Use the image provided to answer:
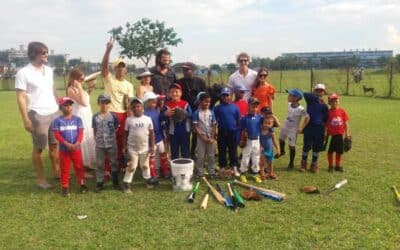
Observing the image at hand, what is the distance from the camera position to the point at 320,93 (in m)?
7.06

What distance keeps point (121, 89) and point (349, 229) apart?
13.1 feet

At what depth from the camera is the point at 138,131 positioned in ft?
19.9

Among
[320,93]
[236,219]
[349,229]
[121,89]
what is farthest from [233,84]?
[349,229]

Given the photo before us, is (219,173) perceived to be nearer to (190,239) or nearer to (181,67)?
(181,67)

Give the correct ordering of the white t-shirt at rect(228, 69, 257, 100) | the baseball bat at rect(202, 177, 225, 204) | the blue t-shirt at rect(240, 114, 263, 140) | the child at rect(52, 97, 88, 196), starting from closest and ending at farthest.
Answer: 1. the baseball bat at rect(202, 177, 225, 204)
2. the child at rect(52, 97, 88, 196)
3. the blue t-shirt at rect(240, 114, 263, 140)
4. the white t-shirt at rect(228, 69, 257, 100)

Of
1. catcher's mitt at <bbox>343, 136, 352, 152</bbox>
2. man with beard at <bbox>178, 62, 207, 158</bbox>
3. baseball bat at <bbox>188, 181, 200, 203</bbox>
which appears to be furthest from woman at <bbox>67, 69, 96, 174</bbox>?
catcher's mitt at <bbox>343, 136, 352, 152</bbox>

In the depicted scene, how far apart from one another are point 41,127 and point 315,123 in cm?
454

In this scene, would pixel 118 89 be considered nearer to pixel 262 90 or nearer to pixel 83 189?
pixel 83 189

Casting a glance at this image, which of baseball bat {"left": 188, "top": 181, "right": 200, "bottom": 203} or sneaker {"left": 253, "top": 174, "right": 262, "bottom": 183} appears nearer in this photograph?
baseball bat {"left": 188, "top": 181, "right": 200, "bottom": 203}

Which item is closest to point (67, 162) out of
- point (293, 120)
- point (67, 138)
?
point (67, 138)

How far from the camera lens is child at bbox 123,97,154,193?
239 inches

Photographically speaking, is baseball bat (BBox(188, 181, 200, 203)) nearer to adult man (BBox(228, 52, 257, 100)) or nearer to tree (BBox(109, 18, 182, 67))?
adult man (BBox(228, 52, 257, 100))

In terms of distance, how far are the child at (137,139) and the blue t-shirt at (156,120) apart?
27cm

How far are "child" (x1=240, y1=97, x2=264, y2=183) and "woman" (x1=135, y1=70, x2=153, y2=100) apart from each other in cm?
167
